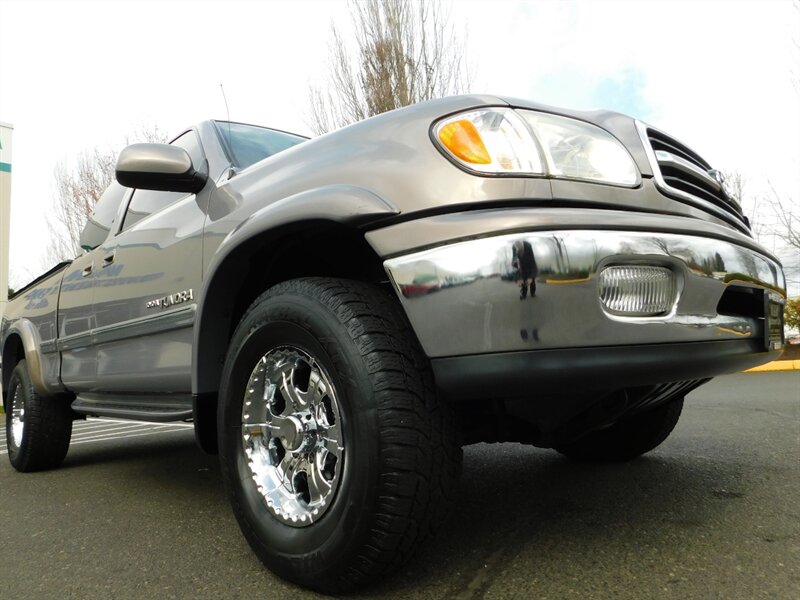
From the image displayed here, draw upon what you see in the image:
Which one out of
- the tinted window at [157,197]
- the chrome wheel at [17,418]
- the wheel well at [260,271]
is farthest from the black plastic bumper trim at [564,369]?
the chrome wheel at [17,418]

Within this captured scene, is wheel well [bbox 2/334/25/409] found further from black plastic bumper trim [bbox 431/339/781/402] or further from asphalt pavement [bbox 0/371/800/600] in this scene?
black plastic bumper trim [bbox 431/339/781/402]

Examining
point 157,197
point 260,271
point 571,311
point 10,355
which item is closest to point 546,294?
point 571,311

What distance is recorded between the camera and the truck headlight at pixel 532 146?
1596 mm

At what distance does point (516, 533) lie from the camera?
2.03m

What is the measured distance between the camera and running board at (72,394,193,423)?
8.14ft

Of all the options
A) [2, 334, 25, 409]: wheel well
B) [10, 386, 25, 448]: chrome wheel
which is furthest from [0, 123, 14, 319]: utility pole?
[10, 386, 25, 448]: chrome wheel

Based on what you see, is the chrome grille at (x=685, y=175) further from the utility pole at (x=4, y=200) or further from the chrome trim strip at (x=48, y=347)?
the utility pole at (x=4, y=200)

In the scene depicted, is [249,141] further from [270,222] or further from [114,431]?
[114,431]

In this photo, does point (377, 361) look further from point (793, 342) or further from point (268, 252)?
point (793, 342)

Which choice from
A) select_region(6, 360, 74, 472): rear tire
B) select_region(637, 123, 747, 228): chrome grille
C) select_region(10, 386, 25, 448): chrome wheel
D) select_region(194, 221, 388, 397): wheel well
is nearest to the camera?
select_region(637, 123, 747, 228): chrome grille

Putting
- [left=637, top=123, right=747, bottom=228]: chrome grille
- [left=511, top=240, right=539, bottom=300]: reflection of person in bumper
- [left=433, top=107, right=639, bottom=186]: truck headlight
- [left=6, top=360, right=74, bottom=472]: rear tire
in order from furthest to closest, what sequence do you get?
1. [left=6, top=360, right=74, bottom=472]: rear tire
2. [left=637, top=123, right=747, bottom=228]: chrome grille
3. [left=433, top=107, right=639, bottom=186]: truck headlight
4. [left=511, top=240, right=539, bottom=300]: reflection of person in bumper

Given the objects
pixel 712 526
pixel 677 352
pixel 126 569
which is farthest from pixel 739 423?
pixel 126 569

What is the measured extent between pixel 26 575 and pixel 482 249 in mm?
1741

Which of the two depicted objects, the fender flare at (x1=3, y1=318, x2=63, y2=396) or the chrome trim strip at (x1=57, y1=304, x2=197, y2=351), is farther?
the fender flare at (x1=3, y1=318, x2=63, y2=396)
